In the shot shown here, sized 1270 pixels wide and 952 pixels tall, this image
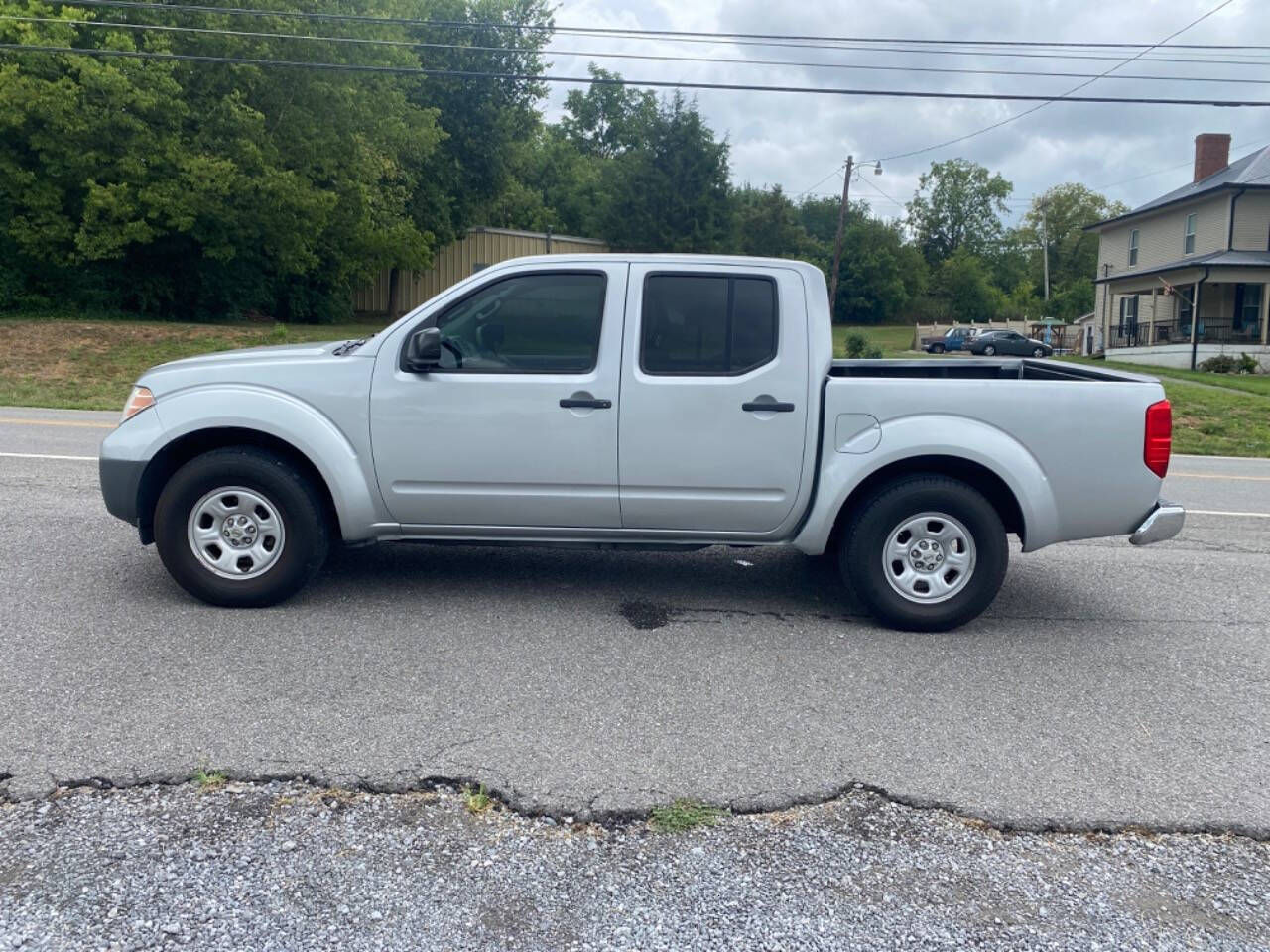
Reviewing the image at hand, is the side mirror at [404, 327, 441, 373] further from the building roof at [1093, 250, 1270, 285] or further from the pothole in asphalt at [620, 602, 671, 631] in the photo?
the building roof at [1093, 250, 1270, 285]

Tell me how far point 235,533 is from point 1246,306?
138ft

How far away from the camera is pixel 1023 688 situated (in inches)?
202

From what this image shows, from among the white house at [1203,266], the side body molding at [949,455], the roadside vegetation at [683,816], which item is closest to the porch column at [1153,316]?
the white house at [1203,266]

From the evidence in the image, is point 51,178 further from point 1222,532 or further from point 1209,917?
point 1209,917

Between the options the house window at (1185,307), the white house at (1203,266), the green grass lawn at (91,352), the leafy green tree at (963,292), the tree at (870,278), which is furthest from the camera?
the leafy green tree at (963,292)

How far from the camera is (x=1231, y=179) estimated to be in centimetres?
3856

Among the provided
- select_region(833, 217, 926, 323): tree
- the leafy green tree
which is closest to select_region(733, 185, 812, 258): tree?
select_region(833, 217, 926, 323): tree

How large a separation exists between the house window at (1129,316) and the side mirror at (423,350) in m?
45.1

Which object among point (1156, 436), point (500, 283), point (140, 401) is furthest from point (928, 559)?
point (140, 401)

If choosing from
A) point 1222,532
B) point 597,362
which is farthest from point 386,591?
point 1222,532

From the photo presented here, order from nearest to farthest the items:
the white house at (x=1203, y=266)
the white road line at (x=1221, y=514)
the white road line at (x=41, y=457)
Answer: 1. the white road line at (x=1221, y=514)
2. the white road line at (x=41, y=457)
3. the white house at (x=1203, y=266)

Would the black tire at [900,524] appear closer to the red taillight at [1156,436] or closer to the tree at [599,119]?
the red taillight at [1156,436]

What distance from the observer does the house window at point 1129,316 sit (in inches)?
1796

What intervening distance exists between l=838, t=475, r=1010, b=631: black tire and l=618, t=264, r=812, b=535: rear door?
0.43 metres
